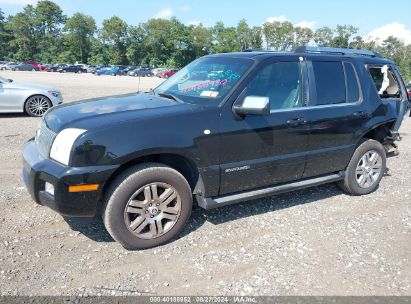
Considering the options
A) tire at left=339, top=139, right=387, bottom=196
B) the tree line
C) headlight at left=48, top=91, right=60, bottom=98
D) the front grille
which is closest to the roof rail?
tire at left=339, top=139, right=387, bottom=196

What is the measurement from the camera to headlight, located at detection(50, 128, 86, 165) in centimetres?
330

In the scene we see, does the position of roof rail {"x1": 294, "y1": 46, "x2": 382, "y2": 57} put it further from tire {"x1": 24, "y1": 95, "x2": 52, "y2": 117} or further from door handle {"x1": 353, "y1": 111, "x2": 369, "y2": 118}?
tire {"x1": 24, "y1": 95, "x2": 52, "y2": 117}

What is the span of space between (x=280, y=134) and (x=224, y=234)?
1.26 m

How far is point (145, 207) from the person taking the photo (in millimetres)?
3666

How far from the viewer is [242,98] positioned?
13.1 feet

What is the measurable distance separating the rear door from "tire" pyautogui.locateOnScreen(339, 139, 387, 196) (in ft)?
0.49

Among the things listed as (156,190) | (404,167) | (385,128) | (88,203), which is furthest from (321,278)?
(404,167)

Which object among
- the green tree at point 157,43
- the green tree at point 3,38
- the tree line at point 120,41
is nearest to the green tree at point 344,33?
the tree line at point 120,41

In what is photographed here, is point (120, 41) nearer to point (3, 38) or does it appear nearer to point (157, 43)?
point (157, 43)

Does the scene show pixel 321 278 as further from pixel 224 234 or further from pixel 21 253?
pixel 21 253

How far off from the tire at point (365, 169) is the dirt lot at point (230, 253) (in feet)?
0.95

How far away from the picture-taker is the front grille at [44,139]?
353cm

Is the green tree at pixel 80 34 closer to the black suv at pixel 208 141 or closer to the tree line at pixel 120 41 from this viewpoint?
the tree line at pixel 120 41

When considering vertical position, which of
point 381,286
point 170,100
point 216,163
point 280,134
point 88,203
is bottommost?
point 381,286
